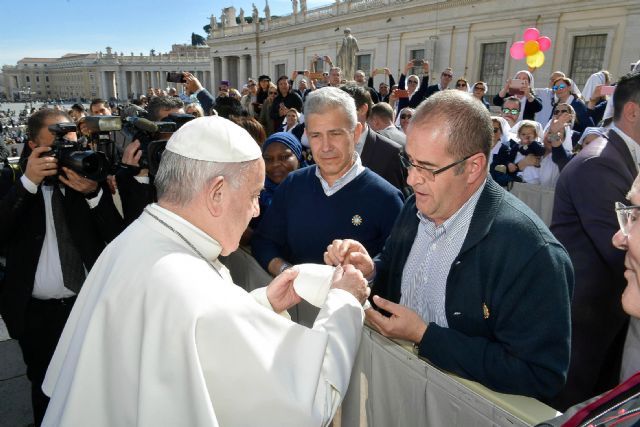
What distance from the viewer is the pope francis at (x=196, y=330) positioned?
122 cm

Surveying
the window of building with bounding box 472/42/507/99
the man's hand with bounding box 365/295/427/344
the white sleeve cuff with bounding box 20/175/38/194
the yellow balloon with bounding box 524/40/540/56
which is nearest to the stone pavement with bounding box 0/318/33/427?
the white sleeve cuff with bounding box 20/175/38/194

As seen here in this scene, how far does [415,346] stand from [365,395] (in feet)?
1.36

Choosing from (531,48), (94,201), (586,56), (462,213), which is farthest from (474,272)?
(586,56)

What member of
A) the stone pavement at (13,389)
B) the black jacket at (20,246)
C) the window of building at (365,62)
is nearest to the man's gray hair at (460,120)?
the black jacket at (20,246)

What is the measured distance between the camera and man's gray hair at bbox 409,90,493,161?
1.67m

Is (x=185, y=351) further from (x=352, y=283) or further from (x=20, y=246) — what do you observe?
(x=20, y=246)

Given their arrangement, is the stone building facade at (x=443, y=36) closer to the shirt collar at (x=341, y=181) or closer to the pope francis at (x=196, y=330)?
the shirt collar at (x=341, y=181)

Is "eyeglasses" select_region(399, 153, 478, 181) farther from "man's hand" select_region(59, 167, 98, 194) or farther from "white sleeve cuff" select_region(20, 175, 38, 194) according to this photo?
"white sleeve cuff" select_region(20, 175, 38, 194)

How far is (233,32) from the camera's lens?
167 feet

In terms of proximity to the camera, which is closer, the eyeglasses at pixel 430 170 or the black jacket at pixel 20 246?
the eyeglasses at pixel 430 170

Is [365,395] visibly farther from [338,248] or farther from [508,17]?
[508,17]

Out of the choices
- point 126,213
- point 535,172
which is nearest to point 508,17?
point 535,172

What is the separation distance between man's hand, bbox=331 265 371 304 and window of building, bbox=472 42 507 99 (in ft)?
76.1

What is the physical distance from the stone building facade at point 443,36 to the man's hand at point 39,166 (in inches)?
817
